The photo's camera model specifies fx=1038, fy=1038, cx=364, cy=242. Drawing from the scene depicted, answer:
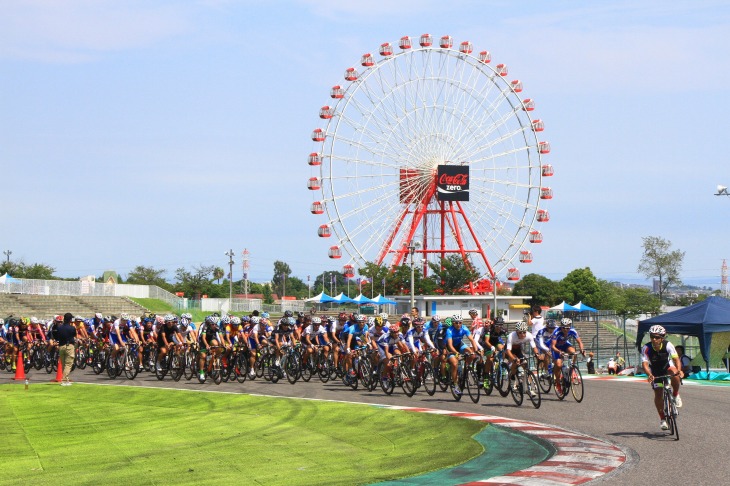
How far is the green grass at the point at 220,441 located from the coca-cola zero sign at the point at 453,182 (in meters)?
56.7

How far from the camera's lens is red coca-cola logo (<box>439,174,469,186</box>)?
80.4 m

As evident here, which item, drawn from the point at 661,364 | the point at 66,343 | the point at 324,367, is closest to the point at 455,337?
the point at 324,367

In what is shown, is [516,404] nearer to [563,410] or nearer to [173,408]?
[563,410]

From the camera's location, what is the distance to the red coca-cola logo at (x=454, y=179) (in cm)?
8044

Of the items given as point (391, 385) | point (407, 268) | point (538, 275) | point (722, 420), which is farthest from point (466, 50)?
point (538, 275)

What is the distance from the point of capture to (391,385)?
80.9 feet

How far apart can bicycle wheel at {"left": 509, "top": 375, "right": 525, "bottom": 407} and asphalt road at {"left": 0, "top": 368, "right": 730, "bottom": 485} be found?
0.20 m

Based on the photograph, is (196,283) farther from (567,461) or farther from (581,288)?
(567,461)

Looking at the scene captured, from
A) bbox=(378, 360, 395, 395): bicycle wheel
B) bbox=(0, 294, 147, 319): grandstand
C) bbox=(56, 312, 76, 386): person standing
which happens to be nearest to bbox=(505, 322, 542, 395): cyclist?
bbox=(378, 360, 395, 395): bicycle wheel

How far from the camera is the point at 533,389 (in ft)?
70.0

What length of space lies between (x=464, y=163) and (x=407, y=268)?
110 feet

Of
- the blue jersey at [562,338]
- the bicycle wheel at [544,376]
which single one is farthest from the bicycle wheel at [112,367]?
the blue jersey at [562,338]

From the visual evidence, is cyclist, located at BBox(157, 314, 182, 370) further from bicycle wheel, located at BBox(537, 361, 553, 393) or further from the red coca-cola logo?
the red coca-cola logo

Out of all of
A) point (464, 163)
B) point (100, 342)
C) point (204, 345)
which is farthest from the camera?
point (464, 163)
